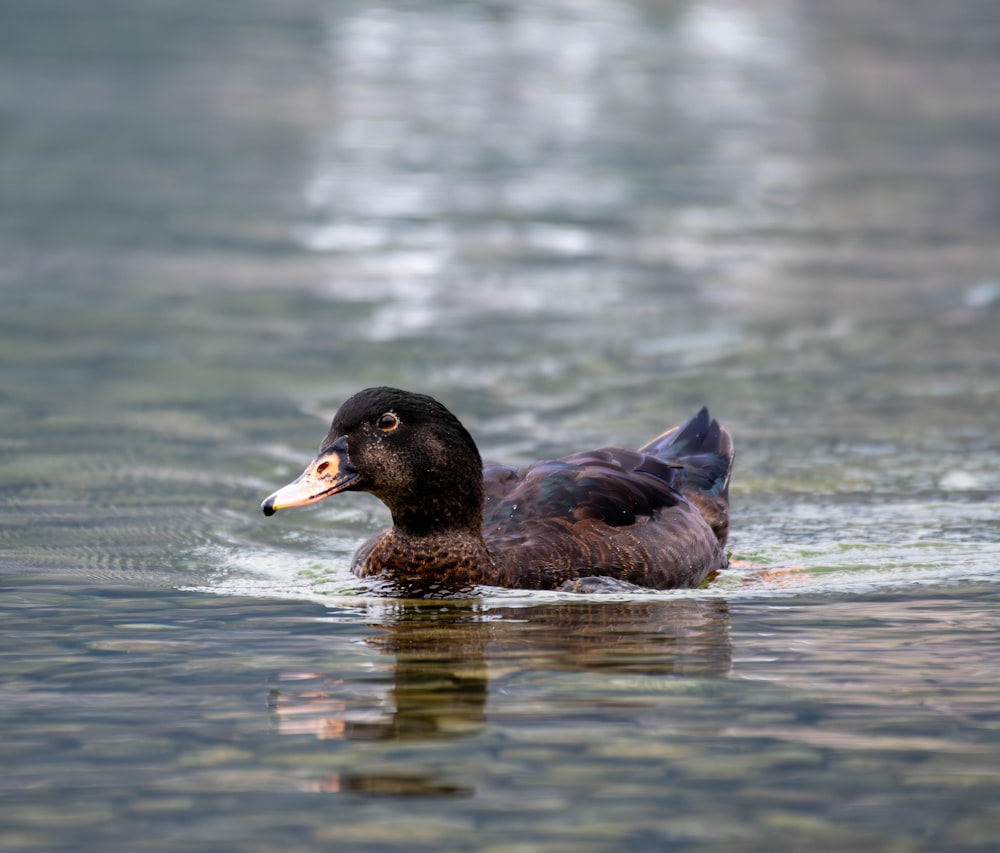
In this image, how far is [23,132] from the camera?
31922mm

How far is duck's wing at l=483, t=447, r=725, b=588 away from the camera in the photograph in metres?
9.82

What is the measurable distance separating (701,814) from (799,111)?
33232mm

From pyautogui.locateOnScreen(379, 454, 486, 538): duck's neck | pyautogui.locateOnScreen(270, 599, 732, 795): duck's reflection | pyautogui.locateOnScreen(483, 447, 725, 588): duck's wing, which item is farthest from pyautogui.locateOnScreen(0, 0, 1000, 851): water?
pyautogui.locateOnScreen(379, 454, 486, 538): duck's neck

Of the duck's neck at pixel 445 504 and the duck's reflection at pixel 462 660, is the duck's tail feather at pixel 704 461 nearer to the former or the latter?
the duck's reflection at pixel 462 660

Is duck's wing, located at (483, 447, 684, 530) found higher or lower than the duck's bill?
lower

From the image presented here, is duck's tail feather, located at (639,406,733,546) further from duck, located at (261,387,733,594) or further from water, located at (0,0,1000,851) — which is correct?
duck, located at (261,387,733,594)

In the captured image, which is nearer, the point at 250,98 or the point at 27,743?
the point at 27,743

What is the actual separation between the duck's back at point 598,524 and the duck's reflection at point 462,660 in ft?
1.01

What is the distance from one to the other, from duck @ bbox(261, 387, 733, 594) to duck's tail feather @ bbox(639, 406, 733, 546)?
0.73 m

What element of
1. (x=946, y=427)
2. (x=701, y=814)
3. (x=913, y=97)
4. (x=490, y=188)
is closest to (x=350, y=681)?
(x=701, y=814)

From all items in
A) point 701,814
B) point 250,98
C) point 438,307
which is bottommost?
point 701,814

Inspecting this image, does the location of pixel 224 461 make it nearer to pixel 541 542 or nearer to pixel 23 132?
pixel 541 542

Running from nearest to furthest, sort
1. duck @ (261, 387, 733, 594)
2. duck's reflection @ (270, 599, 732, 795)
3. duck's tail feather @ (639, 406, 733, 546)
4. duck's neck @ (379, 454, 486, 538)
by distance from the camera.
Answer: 1. duck's reflection @ (270, 599, 732, 795)
2. duck @ (261, 387, 733, 594)
3. duck's neck @ (379, 454, 486, 538)
4. duck's tail feather @ (639, 406, 733, 546)

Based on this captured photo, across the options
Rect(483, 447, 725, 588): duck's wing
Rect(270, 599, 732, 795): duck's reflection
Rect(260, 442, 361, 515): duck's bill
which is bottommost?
Rect(270, 599, 732, 795): duck's reflection
